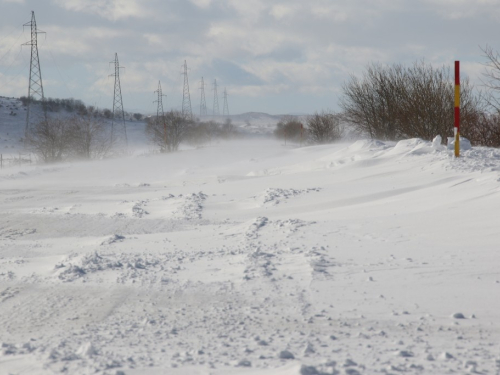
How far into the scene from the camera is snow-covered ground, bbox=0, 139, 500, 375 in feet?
12.6

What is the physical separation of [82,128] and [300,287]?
4086 cm

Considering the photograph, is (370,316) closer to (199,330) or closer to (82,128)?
(199,330)

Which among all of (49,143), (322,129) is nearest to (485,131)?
(49,143)

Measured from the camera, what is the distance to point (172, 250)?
7621 millimetres

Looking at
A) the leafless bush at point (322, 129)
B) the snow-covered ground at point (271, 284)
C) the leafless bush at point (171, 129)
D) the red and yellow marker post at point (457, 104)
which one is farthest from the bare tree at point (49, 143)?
the red and yellow marker post at point (457, 104)

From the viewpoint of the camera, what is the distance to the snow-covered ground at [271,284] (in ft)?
12.6

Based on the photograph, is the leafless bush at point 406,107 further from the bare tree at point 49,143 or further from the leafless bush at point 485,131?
the bare tree at point 49,143

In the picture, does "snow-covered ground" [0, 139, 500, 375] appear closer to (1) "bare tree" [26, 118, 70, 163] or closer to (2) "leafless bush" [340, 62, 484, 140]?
(2) "leafless bush" [340, 62, 484, 140]

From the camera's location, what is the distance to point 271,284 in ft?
18.5

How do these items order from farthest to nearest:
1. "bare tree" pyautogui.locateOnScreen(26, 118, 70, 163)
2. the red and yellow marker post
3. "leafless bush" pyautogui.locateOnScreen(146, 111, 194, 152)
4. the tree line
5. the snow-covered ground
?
"leafless bush" pyautogui.locateOnScreen(146, 111, 194, 152)
the tree line
"bare tree" pyautogui.locateOnScreen(26, 118, 70, 163)
the red and yellow marker post
the snow-covered ground

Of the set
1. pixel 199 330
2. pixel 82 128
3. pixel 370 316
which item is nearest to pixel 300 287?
pixel 370 316

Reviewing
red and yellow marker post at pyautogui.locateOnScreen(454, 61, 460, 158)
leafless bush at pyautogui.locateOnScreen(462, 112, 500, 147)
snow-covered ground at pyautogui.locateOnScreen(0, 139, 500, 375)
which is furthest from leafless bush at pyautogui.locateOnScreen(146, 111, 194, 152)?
snow-covered ground at pyautogui.locateOnScreen(0, 139, 500, 375)

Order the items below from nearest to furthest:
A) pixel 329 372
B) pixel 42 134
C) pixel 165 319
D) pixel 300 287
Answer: pixel 329 372
pixel 165 319
pixel 300 287
pixel 42 134

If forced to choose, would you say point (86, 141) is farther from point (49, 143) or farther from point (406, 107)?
point (406, 107)
